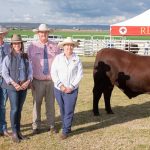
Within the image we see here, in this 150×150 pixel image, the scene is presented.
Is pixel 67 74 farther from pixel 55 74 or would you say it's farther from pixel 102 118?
pixel 102 118

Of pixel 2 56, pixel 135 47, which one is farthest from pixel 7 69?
pixel 135 47

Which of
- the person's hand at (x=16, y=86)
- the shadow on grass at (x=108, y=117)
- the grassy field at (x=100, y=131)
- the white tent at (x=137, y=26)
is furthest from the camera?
the white tent at (x=137, y=26)

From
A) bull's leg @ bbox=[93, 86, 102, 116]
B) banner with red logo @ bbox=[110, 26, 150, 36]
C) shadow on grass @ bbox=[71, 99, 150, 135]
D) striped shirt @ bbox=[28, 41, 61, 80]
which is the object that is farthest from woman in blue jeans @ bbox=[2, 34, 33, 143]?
banner with red logo @ bbox=[110, 26, 150, 36]

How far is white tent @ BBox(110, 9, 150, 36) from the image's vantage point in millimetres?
18391

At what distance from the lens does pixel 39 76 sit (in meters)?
6.54

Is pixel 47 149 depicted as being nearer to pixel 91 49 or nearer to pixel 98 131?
pixel 98 131

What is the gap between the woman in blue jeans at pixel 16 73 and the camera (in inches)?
235

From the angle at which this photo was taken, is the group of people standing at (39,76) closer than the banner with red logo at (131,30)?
Yes

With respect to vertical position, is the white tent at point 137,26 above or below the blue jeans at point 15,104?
above

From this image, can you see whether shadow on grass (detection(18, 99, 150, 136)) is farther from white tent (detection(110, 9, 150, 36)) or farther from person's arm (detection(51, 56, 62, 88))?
white tent (detection(110, 9, 150, 36))

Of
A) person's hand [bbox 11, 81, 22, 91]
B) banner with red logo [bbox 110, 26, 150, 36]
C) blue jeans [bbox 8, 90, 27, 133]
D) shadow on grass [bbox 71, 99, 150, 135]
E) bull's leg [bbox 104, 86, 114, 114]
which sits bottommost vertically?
shadow on grass [bbox 71, 99, 150, 135]

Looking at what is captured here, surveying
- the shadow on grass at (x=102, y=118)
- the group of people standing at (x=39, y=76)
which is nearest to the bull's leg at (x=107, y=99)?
the shadow on grass at (x=102, y=118)

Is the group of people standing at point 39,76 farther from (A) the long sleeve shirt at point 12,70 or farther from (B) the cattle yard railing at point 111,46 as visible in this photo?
(B) the cattle yard railing at point 111,46

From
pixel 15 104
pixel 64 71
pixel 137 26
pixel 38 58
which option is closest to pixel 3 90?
pixel 15 104
